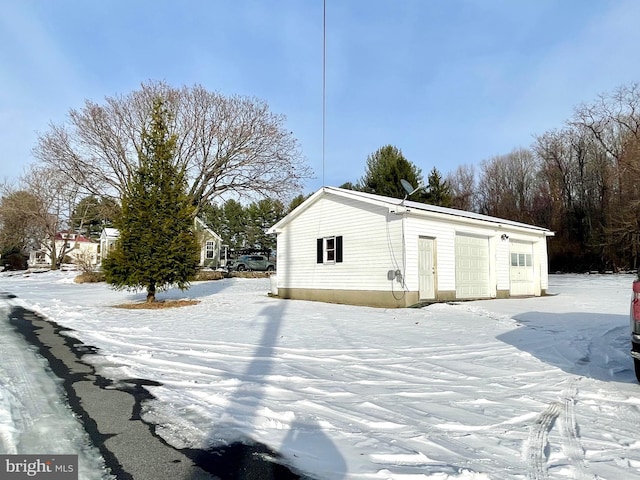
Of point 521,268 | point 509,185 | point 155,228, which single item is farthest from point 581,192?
point 155,228

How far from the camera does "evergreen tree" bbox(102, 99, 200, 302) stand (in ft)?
44.9

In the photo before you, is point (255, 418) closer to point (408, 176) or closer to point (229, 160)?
point (229, 160)

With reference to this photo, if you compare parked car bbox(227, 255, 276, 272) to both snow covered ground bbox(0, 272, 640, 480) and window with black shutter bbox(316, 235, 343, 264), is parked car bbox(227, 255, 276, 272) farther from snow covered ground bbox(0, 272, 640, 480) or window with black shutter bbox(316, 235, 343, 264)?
snow covered ground bbox(0, 272, 640, 480)

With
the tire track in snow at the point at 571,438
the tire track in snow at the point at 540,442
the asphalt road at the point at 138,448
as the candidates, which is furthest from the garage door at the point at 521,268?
the asphalt road at the point at 138,448

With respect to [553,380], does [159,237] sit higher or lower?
higher

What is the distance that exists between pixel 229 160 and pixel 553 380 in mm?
25130

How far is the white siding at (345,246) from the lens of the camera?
535 inches

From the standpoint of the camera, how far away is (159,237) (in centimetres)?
1383

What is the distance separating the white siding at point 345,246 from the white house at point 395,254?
33 millimetres

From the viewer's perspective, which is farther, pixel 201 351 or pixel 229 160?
pixel 229 160

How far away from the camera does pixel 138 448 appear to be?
3307 millimetres

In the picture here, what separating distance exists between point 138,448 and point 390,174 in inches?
1274

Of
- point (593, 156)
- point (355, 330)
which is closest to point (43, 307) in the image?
point (355, 330)

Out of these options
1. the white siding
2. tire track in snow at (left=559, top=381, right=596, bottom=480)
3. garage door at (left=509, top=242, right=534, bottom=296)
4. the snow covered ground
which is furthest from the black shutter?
tire track in snow at (left=559, top=381, right=596, bottom=480)
